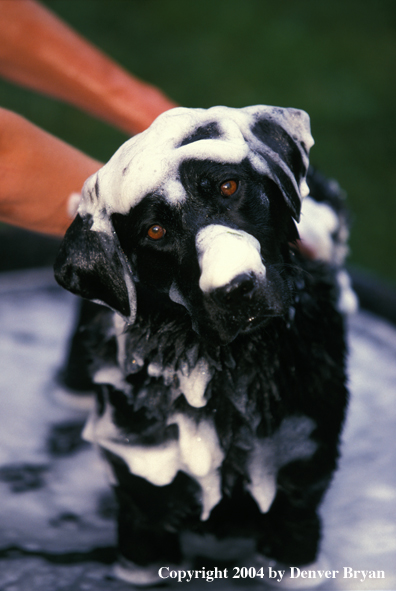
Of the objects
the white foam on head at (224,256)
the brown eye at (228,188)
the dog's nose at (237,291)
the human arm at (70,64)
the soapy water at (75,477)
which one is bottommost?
the soapy water at (75,477)

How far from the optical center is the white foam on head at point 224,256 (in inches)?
53.7

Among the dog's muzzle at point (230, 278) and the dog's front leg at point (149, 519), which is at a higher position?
the dog's muzzle at point (230, 278)

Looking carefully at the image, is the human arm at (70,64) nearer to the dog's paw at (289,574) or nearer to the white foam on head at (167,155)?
the white foam on head at (167,155)

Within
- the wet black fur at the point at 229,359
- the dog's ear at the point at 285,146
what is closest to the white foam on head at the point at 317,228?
the wet black fur at the point at 229,359

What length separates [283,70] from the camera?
633 cm

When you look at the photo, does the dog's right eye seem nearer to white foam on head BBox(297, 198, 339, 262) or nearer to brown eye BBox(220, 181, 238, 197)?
brown eye BBox(220, 181, 238, 197)

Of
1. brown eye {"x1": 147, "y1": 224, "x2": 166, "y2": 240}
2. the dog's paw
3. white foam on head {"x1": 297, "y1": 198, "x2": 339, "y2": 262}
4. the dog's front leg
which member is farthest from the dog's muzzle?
the dog's paw

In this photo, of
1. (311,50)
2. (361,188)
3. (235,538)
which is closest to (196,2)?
(311,50)

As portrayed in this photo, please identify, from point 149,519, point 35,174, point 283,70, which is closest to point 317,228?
point 35,174

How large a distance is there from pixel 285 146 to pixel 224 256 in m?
0.44

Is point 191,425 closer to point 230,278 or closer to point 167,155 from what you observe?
point 230,278

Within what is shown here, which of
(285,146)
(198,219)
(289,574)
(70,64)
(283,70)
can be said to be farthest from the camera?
(283,70)

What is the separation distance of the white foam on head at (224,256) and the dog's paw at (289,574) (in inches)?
43.2

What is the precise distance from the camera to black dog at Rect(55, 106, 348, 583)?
1487 mm
